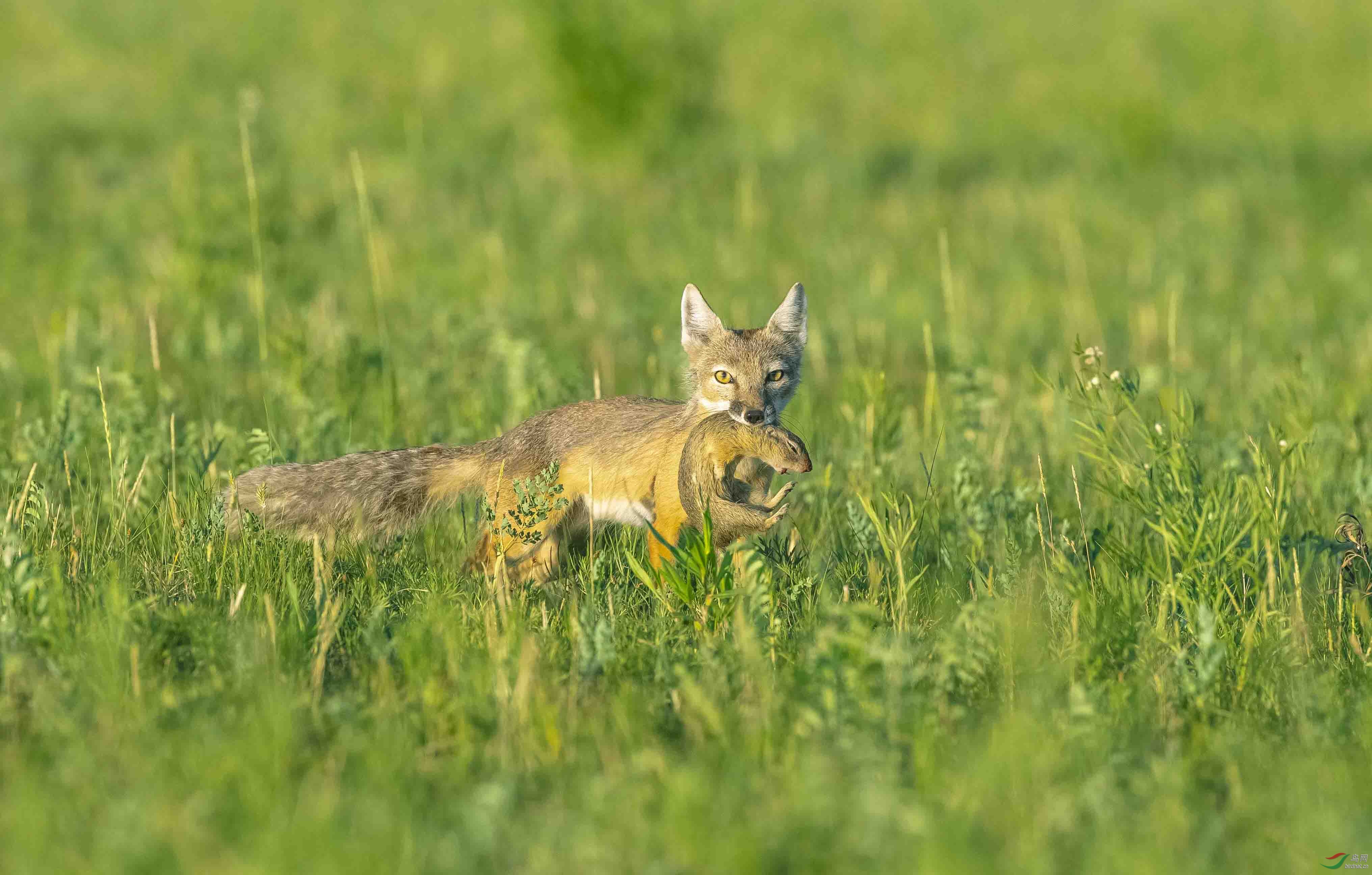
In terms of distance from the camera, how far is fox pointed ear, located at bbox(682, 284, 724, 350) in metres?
6.43

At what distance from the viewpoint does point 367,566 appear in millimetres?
5215

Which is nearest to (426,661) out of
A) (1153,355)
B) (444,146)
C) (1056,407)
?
(1056,407)

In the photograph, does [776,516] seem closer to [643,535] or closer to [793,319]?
[643,535]

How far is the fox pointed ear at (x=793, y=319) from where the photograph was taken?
6.37 m

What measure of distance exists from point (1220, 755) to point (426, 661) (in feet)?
7.51

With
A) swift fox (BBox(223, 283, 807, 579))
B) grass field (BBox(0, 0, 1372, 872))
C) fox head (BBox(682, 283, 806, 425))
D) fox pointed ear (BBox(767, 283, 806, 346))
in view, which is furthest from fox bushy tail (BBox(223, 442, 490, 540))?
fox pointed ear (BBox(767, 283, 806, 346))

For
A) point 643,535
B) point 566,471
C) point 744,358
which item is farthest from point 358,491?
point 744,358

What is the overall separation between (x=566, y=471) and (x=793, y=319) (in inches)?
54.1

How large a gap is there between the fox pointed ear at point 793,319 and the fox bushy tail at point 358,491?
149cm

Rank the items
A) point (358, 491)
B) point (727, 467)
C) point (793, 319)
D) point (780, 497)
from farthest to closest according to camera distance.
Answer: point (793, 319)
point (358, 491)
point (727, 467)
point (780, 497)

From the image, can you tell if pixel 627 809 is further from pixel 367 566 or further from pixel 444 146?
Answer: pixel 444 146

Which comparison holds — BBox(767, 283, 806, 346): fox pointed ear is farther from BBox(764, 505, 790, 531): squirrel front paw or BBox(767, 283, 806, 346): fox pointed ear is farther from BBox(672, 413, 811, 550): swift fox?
BBox(764, 505, 790, 531): squirrel front paw

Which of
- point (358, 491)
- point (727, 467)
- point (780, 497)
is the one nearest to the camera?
point (780, 497)

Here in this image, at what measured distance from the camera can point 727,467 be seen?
5.32 m
